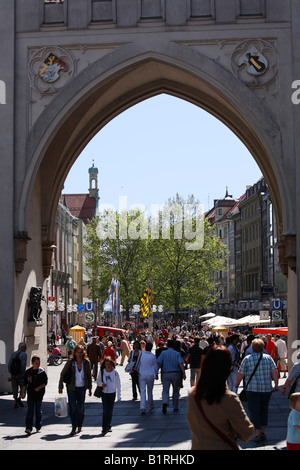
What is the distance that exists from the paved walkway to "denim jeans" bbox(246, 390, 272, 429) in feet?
1.03

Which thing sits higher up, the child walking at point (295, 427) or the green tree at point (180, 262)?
the green tree at point (180, 262)

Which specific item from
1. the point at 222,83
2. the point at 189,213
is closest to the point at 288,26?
the point at 222,83

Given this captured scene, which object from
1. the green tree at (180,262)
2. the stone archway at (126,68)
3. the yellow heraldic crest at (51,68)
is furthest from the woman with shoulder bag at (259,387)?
the green tree at (180,262)

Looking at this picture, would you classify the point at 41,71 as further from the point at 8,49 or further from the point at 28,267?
the point at 28,267

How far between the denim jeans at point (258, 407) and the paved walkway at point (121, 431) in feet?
1.03

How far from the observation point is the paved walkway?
43.2 ft

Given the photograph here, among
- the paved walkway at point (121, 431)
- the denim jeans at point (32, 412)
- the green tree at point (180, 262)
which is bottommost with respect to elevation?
the paved walkway at point (121, 431)

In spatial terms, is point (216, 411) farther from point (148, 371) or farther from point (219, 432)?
point (148, 371)

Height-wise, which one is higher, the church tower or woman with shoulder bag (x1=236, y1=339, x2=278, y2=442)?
the church tower

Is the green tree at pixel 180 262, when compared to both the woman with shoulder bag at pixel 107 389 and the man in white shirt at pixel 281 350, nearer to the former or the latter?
the man in white shirt at pixel 281 350

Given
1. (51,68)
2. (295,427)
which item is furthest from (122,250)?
(295,427)

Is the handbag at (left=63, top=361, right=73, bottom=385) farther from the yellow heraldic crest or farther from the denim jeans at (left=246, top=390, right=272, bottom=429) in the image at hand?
the yellow heraldic crest

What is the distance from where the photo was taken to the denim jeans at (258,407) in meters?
13.2

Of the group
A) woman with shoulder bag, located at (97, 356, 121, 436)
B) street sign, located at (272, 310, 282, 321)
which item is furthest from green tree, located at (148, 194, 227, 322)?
woman with shoulder bag, located at (97, 356, 121, 436)
